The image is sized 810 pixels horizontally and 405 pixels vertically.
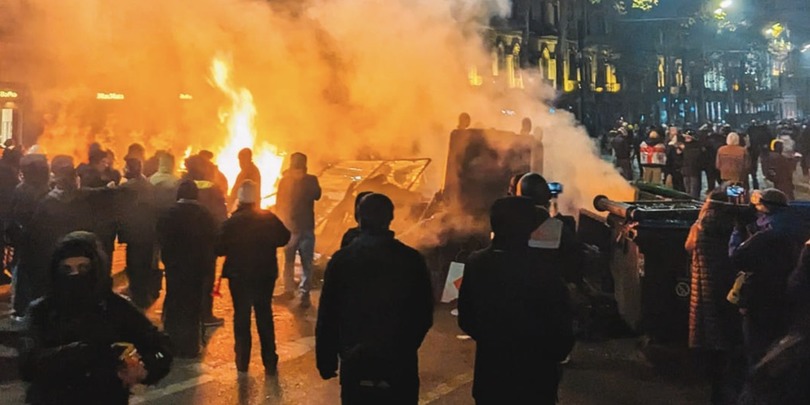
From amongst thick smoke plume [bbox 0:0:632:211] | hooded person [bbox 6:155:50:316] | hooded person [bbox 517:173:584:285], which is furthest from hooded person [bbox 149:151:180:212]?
thick smoke plume [bbox 0:0:632:211]

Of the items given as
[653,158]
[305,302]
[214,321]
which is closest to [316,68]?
[305,302]

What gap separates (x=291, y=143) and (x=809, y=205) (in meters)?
11.0

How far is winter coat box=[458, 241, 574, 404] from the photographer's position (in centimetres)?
334

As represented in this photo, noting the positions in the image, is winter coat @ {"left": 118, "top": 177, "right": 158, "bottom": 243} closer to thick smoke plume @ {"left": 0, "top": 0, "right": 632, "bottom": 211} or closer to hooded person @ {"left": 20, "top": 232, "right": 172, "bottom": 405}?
hooded person @ {"left": 20, "top": 232, "right": 172, "bottom": 405}

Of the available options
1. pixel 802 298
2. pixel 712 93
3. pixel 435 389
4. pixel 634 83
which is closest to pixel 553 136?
pixel 435 389

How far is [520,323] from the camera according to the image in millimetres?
3338

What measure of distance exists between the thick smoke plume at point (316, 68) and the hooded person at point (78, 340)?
856 centimetres

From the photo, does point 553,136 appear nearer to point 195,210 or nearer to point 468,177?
point 468,177

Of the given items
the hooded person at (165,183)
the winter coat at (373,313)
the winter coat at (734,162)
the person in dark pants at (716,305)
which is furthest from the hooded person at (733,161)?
the winter coat at (373,313)

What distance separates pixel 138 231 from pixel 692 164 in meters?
11.9

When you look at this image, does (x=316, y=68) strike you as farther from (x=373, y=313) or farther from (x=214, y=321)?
(x=373, y=313)

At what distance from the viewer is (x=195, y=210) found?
6203mm

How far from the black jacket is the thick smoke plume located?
566cm

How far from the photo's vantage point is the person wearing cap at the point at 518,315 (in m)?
3.34
